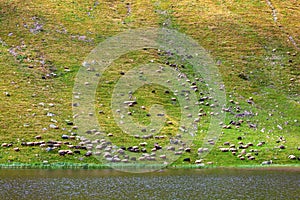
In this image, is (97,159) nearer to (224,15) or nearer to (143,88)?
(143,88)

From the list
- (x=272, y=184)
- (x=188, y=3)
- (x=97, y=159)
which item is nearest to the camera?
(x=272, y=184)

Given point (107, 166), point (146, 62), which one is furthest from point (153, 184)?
point (146, 62)

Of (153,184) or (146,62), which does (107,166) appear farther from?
(146,62)

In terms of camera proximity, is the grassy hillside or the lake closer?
the lake

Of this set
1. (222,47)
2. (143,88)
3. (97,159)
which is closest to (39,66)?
(143,88)

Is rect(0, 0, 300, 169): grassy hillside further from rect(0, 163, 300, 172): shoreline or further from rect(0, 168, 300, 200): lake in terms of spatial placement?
rect(0, 168, 300, 200): lake

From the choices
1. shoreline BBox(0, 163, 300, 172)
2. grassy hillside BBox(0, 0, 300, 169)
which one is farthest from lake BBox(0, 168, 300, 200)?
grassy hillside BBox(0, 0, 300, 169)
